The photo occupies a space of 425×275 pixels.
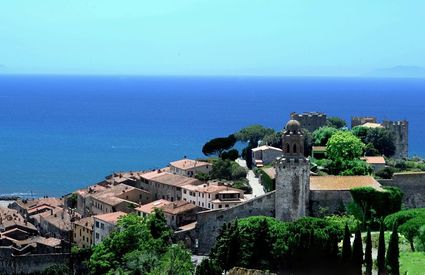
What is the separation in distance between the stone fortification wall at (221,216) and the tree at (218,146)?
77.8 feet

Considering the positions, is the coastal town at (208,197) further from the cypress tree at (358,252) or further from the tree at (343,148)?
the cypress tree at (358,252)

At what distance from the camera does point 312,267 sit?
122 feet

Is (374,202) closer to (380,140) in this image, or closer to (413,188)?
(413,188)

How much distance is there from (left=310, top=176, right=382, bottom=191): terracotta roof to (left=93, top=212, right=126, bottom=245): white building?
1375 centimetres

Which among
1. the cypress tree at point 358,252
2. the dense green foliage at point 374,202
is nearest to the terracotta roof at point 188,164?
the dense green foliage at point 374,202

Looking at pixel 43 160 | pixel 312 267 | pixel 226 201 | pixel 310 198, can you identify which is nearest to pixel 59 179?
pixel 43 160

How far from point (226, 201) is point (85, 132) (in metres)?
115

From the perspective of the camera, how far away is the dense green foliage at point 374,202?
44000 millimetres

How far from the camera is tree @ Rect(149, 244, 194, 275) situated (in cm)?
3541

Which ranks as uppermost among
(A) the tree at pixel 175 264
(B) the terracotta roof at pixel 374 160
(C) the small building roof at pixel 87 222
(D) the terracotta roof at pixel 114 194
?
(B) the terracotta roof at pixel 374 160

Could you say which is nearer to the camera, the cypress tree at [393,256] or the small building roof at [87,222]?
the cypress tree at [393,256]

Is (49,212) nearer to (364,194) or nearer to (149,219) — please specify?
(149,219)

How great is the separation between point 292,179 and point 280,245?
Answer: 242 inches

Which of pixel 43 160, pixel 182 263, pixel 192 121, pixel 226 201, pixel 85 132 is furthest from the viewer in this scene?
pixel 192 121
